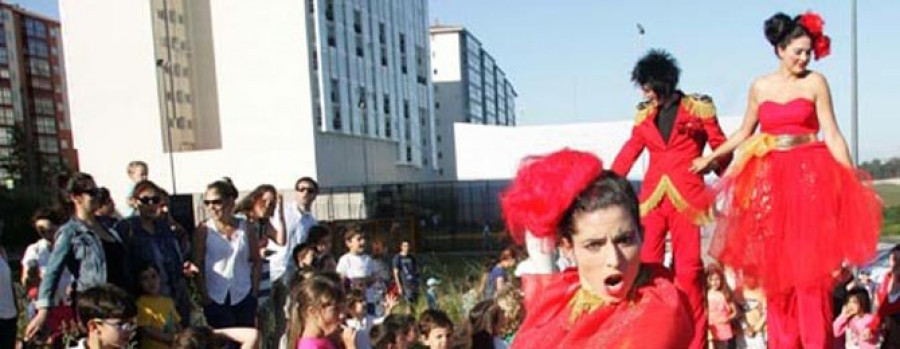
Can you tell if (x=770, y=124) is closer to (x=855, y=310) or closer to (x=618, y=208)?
(x=618, y=208)

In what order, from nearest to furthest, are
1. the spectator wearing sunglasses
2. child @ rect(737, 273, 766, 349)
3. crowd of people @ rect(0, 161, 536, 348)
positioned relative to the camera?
crowd of people @ rect(0, 161, 536, 348)
the spectator wearing sunglasses
child @ rect(737, 273, 766, 349)

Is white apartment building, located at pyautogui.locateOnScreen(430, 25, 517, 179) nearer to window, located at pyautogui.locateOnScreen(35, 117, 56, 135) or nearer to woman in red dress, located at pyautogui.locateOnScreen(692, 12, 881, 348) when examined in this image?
window, located at pyautogui.locateOnScreen(35, 117, 56, 135)

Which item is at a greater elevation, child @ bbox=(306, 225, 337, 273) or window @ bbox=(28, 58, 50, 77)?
window @ bbox=(28, 58, 50, 77)

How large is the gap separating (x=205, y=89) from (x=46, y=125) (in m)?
42.2

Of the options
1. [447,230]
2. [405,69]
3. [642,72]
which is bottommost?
[447,230]

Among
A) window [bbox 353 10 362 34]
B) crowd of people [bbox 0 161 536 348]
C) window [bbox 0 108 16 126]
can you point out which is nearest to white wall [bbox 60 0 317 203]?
window [bbox 353 10 362 34]

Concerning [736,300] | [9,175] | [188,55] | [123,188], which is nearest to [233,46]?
[188,55]

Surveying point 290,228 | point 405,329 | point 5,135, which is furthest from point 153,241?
point 5,135

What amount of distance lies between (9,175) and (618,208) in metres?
54.5

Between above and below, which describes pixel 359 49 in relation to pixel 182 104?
above

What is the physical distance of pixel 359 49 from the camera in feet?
122

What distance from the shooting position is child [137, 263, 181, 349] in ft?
13.9

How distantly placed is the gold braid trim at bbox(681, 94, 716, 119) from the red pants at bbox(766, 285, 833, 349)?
101cm

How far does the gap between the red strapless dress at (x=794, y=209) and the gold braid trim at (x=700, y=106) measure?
0.44 metres
